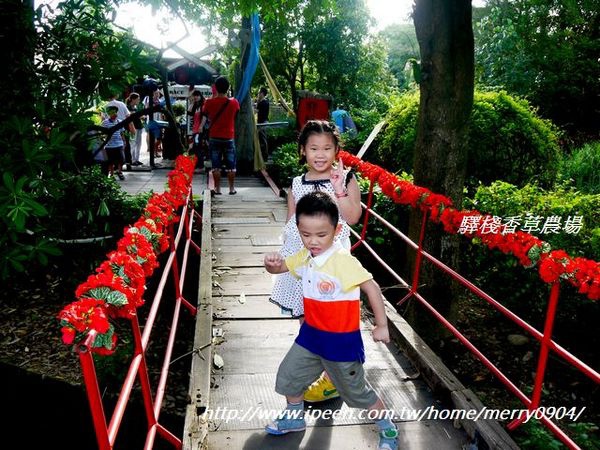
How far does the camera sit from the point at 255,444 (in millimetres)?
2900

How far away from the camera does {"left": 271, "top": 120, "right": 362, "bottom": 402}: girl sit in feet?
11.0

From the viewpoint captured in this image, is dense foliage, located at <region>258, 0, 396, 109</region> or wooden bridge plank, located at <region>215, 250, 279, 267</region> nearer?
wooden bridge plank, located at <region>215, 250, 279, 267</region>

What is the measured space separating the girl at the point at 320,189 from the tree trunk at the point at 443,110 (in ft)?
6.34

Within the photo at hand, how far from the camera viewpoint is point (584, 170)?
31.0 ft

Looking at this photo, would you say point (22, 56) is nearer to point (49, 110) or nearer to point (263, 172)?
point (49, 110)

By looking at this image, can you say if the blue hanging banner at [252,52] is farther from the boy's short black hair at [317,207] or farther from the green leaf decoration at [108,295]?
the green leaf decoration at [108,295]

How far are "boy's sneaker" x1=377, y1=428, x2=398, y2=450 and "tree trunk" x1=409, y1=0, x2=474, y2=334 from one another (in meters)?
2.79

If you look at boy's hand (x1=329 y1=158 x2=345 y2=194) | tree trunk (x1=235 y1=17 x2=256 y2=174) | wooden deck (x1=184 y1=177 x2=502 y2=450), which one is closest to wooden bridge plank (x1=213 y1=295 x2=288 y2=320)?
wooden deck (x1=184 y1=177 x2=502 y2=450)

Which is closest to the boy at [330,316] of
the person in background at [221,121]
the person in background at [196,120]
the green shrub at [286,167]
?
the person in background at [221,121]

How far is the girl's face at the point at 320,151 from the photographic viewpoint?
3.38 m

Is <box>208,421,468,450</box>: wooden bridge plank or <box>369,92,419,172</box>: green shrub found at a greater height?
<box>369,92,419,172</box>: green shrub

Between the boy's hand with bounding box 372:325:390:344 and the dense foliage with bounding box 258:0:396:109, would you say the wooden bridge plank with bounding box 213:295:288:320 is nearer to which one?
the boy's hand with bounding box 372:325:390:344

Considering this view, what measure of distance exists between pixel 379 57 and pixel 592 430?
830 inches

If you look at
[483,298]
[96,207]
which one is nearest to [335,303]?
[483,298]
